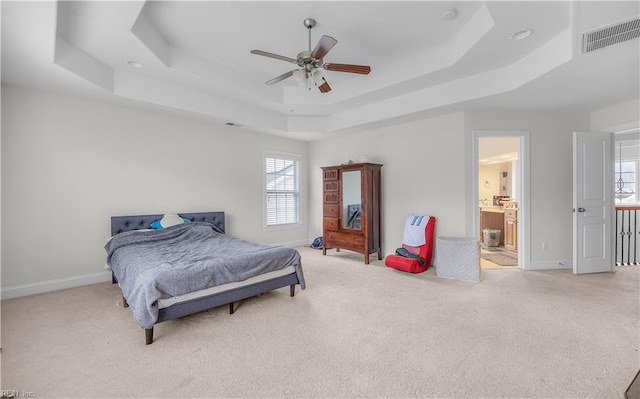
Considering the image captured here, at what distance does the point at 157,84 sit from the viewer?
3863 millimetres

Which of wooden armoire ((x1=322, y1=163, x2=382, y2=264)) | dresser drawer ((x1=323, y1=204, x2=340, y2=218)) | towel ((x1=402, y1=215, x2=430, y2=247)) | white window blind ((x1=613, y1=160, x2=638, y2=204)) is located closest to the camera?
towel ((x1=402, y1=215, x2=430, y2=247))

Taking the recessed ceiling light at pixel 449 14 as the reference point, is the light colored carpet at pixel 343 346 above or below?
below

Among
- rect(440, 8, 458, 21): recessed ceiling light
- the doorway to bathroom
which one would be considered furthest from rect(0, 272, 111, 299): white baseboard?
the doorway to bathroom

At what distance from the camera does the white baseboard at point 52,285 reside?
3.28 meters

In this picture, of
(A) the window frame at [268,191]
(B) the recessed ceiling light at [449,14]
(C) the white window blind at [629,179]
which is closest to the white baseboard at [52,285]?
(A) the window frame at [268,191]

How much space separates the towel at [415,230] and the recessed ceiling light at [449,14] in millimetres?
2708

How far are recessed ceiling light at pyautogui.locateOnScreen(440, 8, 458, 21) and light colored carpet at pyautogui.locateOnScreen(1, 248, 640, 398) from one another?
9.36 ft

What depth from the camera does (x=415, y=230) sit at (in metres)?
4.55

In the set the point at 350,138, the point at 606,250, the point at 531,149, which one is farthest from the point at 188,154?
the point at 606,250

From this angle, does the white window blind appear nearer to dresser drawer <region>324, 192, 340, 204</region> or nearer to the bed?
dresser drawer <region>324, 192, 340, 204</region>

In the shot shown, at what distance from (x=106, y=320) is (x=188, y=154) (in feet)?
9.01

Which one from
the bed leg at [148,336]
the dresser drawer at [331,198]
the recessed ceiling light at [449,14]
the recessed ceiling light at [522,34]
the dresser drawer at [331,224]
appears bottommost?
the bed leg at [148,336]

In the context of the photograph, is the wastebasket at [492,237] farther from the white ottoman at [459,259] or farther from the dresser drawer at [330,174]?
the dresser drawer at [330,174]

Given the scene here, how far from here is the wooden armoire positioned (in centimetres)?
487
